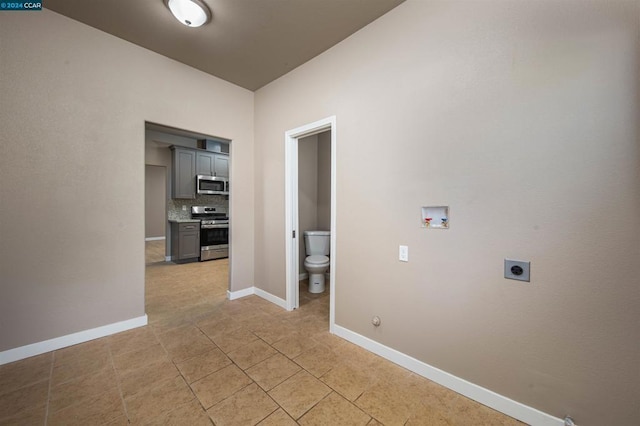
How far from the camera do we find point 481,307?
62.5 inches

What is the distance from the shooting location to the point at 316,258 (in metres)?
3.52

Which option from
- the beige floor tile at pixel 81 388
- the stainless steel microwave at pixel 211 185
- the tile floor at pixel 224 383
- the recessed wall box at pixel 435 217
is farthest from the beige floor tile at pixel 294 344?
the stainless steel microwave at pixel 211 185

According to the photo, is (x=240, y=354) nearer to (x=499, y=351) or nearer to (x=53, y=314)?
(x=53, y=314)

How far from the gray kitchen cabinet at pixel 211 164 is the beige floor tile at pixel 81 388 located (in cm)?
459

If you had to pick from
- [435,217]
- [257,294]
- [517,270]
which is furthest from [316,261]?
[517,270]

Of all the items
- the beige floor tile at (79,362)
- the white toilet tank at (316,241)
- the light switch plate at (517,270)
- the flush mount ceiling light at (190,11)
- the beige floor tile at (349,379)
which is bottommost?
the beige floor tile at (349,379)

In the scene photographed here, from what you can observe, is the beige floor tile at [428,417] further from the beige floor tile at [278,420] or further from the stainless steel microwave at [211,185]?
the stainless steel microwave at [211,185]

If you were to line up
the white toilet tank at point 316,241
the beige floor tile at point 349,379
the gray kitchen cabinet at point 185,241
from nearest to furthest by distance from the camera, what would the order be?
1. the beige floor tile at point 349,379
2. the white toilet tank at point 316,241
3. the gray kitchen cabinet at point 185,241

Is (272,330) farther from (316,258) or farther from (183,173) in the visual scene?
(183,173)

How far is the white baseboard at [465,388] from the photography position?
140 cm

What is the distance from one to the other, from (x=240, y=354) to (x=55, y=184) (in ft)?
7.27

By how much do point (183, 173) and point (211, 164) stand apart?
0.69 m

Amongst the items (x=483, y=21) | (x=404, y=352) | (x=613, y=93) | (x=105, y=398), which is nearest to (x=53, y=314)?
(x=105, y=398)

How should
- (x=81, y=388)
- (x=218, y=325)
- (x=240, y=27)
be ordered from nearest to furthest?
(x=81, y=388), (x=240, y=27), (x=218, y=325)
